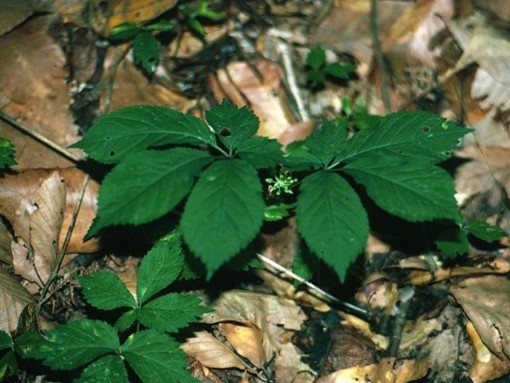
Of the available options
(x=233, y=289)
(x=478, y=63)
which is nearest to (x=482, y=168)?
(x=478, y=63)

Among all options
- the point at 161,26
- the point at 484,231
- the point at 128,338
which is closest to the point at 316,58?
the point at 161,26

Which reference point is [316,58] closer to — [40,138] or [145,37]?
[145,37]

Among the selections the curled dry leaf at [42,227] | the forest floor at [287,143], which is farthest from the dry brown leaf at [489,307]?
the curled dry leaf at [42,227]

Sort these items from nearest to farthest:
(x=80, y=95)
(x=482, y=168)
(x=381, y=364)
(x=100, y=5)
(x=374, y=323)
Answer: (x=381, y=364) < (x=374, y=323) < (x=482, y=168) < (x=80, y=95) < (x=100, y=5)

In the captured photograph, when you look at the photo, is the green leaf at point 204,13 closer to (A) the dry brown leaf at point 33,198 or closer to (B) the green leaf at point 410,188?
(A) the dry brown leaf at point 33,198

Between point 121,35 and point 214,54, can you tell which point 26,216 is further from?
point 214,54
